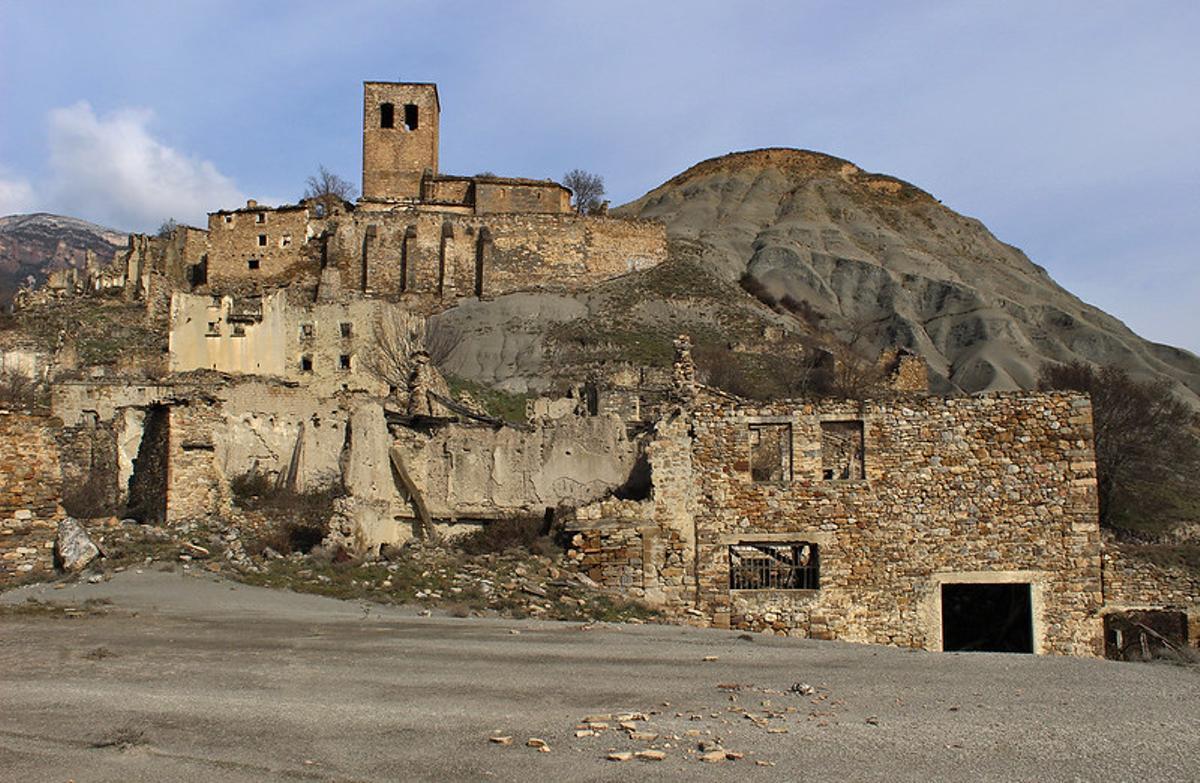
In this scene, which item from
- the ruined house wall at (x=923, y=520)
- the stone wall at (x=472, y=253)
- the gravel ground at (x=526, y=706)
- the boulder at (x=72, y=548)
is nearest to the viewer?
the gravel ground at (x=526, y=706)

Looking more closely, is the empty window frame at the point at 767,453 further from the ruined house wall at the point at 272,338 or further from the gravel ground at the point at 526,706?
the ruined house wall at the point at 272,338

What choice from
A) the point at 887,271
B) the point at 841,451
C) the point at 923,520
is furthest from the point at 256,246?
the point at 923,520

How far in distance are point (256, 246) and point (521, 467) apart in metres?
43.9

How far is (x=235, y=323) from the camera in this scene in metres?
35.5

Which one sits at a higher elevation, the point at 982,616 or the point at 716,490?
the point at 716,490

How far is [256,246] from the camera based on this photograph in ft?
198

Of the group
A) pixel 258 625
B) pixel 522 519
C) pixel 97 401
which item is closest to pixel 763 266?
pixel 97 401

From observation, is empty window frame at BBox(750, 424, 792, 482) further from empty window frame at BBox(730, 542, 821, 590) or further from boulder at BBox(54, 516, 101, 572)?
boulder at BBox(54, 516, 101, 572)

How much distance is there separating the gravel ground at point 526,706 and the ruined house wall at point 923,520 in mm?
3282

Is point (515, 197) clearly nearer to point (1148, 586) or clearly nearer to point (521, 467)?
point (521, 467)

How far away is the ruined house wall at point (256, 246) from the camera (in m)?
60.0

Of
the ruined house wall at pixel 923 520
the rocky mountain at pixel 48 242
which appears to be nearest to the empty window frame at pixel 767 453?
the ruined house wall at pixel 923 520

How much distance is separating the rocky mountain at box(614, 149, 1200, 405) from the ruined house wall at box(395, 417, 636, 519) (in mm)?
42949

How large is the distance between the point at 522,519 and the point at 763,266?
70010 millimetres
